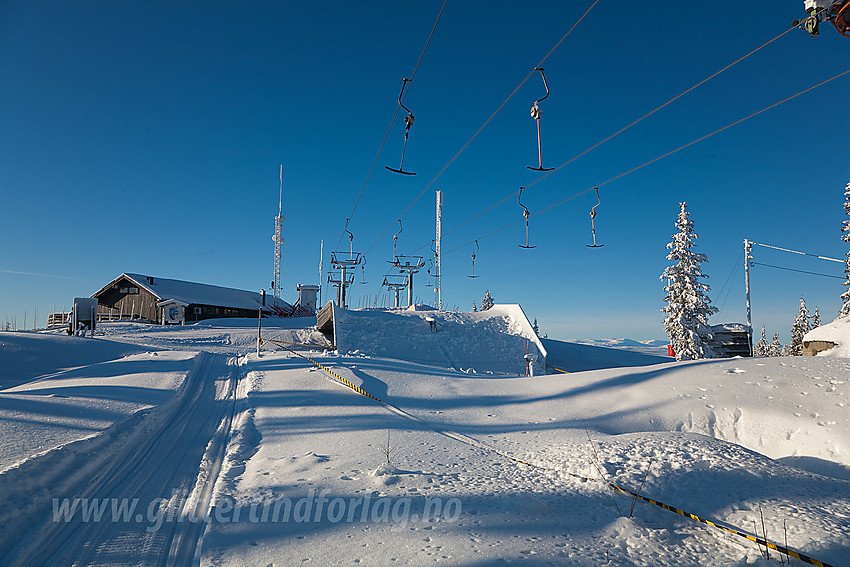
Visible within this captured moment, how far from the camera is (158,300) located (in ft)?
134

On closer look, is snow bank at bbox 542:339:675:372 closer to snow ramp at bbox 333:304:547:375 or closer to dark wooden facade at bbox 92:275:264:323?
snow ramp at bbox 333:304:547:375

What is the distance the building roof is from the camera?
4162cm

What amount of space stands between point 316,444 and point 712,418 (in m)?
8.62

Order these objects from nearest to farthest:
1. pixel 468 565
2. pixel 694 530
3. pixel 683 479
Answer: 1. pixel 468 565
2. pixel 694 530
3. pixel 683 479

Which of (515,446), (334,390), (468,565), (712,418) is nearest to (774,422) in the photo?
(712,418)

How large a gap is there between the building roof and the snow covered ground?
31.6 meters

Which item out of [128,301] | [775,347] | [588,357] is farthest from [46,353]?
[775,347]

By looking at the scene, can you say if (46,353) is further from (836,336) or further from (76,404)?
(836,336)

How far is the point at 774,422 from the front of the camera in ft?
29.8

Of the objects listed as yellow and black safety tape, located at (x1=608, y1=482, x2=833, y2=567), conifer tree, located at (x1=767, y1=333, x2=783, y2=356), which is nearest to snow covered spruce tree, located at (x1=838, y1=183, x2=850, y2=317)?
yellow and black safety tape, located at (x1=608, y1=482, x2=833, y2=567)

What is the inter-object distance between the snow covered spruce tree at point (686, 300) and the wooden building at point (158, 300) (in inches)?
1593

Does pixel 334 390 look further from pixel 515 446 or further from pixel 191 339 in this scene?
pixel 191 339

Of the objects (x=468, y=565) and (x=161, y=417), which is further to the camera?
(x=161, y=417)

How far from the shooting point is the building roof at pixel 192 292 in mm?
41625
